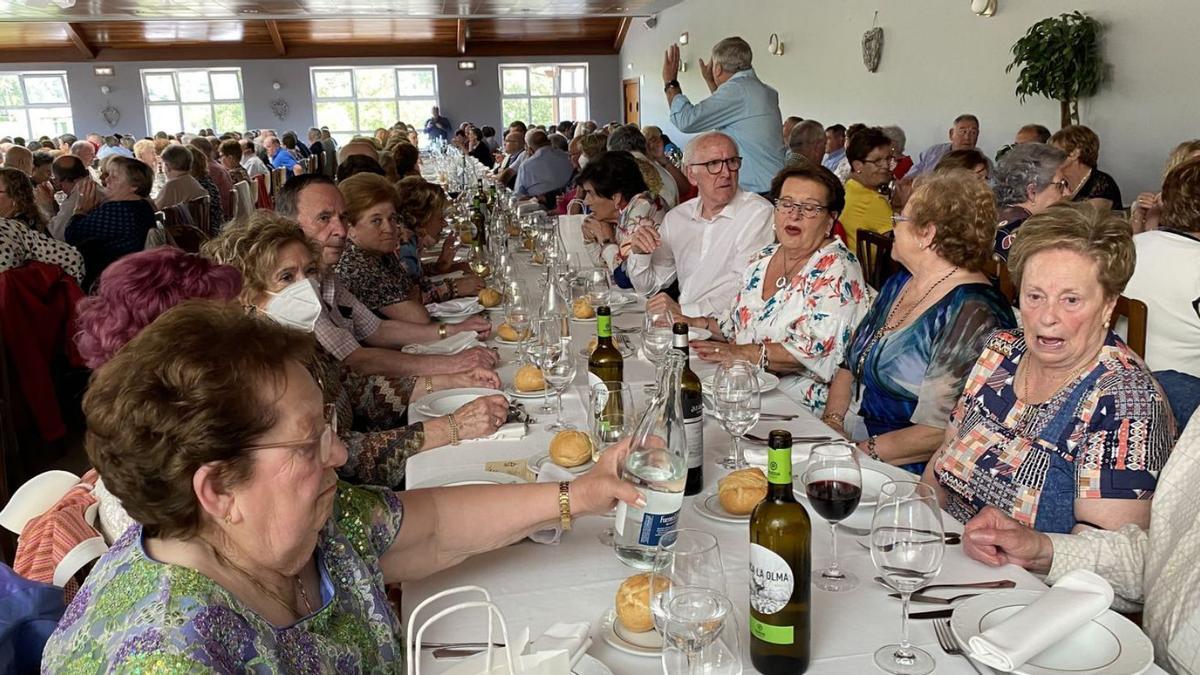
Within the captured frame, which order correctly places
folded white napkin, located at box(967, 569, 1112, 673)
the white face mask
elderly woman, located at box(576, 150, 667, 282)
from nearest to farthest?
1. folded white napkin, located at box(967, 569, 1112, 673)
2. the white face mask
3. elderly woman, located at box(576, 150, 667, 282)

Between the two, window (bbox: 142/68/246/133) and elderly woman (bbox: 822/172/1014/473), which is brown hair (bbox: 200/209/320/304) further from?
window (bbox: 142/68/246/133)

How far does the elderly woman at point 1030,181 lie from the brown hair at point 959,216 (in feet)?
6.34

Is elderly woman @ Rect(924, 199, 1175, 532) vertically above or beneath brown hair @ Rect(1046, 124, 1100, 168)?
beneath

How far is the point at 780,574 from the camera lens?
1125mm

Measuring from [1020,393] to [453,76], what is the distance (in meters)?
20.1

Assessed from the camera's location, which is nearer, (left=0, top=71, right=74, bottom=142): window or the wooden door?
(left=0, top=71, right=74, bottom=142): window

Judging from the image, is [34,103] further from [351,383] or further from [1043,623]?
[1043,623]

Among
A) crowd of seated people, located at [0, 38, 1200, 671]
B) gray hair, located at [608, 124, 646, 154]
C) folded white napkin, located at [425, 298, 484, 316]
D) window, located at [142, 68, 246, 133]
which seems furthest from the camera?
window, located at [142, 68, 246, 133]

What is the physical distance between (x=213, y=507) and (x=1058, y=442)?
58.3 inches

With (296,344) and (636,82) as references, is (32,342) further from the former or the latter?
(636,82)

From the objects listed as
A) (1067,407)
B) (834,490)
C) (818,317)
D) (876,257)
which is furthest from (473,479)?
(876,257)

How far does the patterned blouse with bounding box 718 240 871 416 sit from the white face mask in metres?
1.42

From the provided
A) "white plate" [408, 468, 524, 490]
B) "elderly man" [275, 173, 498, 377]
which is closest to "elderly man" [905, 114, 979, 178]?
"elderly man" [275, 173, 498, 377]

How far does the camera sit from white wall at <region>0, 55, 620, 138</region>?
63.4 feet
